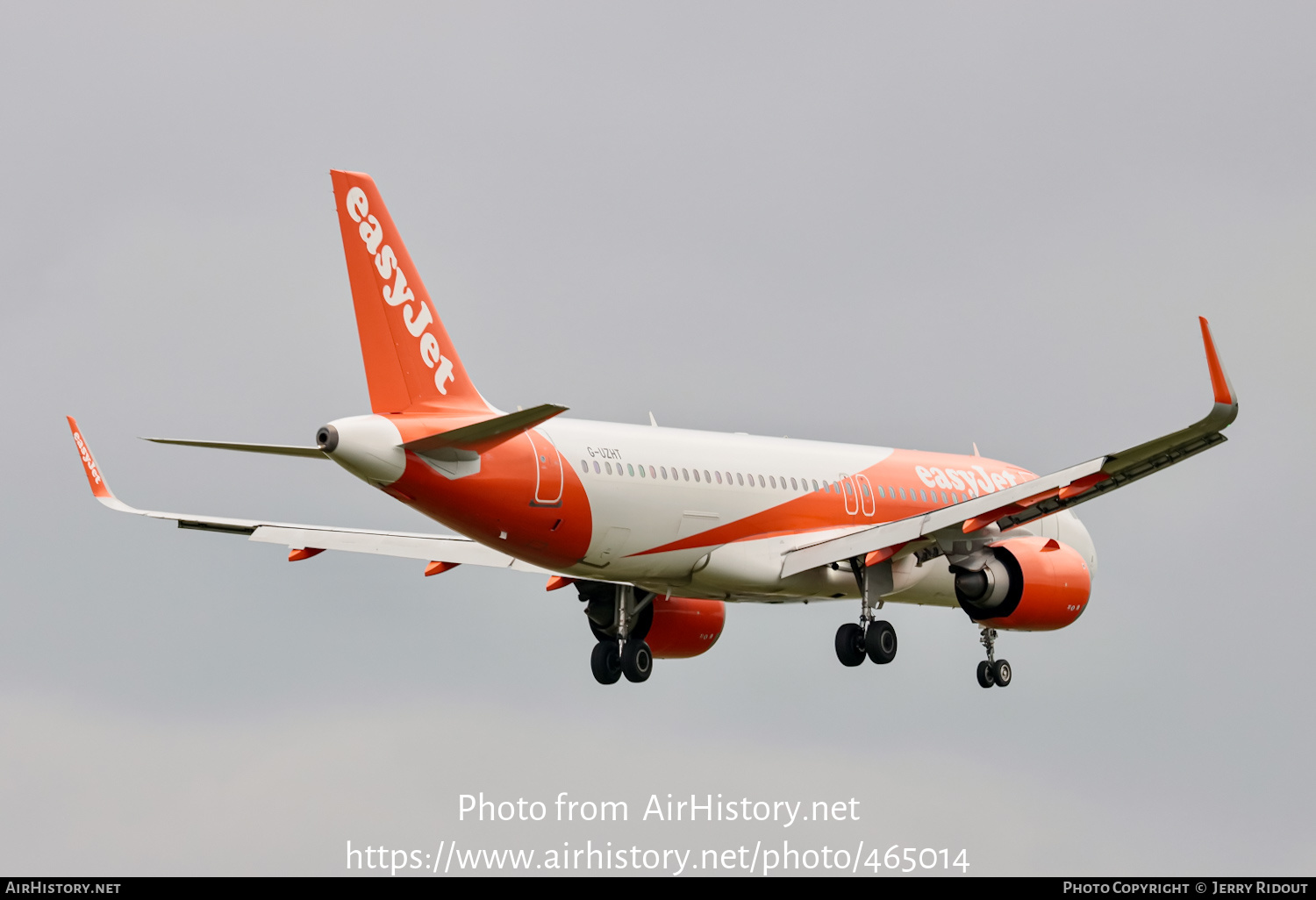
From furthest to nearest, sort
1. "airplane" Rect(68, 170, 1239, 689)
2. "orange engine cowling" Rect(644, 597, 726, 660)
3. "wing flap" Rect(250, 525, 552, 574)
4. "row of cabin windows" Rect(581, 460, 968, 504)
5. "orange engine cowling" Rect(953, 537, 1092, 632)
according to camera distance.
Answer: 1. "orange engine cowling" Rect(644, 597, 726, 660)
2. "wing flap" Rect(250, 525, 552, 574)
3. "orange engine cowling" Rect(953, 537, 1092, 632)
4. "row of cabin windows" Rect(581, 460, 968, 504)
5. "airplane" Rect(68, 170, 1239, 689)

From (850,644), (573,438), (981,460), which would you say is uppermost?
(981,460)

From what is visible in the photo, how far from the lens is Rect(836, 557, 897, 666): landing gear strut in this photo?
3684 centimetres

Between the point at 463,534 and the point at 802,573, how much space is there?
8196mm

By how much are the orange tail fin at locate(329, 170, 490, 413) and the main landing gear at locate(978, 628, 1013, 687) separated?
51.3ft

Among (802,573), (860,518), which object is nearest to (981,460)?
(860,518)

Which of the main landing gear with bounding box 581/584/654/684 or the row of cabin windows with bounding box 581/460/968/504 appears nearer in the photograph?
the row of cabin windows with bounding box 581/460/968/504

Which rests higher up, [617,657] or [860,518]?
[860,518]

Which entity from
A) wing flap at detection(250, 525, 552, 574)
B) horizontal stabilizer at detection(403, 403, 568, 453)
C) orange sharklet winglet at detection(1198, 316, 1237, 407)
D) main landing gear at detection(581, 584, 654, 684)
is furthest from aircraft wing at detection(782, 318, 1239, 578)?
horizontal stabilizer at detection(403, 403, 568, 453)

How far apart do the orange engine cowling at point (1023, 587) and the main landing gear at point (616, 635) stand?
6913mm

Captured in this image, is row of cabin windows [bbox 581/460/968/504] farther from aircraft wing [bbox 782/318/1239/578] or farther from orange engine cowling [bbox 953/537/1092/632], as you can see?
orange engine cowling [bbox 953/537/1092/632]

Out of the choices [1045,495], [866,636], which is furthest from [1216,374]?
[866,636]

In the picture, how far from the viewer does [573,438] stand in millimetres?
34062

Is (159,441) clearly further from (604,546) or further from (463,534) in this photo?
(604,546)

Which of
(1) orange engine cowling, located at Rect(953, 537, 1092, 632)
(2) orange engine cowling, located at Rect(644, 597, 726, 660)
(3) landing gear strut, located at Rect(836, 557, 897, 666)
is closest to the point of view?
(3) landing gear strut, located at Rect(836, 557, 897, 666)
